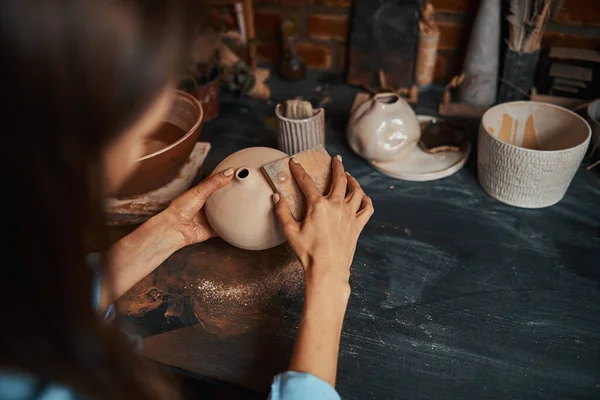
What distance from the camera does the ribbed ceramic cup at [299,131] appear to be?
1186 millimetres

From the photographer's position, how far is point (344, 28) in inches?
67.3

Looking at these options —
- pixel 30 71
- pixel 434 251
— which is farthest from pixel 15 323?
pixel 434 251

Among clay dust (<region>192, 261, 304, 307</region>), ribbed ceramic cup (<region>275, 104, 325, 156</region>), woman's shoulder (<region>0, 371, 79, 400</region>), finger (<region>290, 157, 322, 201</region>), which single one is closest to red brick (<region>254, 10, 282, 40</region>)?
ribbed ceramic cup (<region>275, 104, 325, 156</region>)

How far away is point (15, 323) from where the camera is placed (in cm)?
45

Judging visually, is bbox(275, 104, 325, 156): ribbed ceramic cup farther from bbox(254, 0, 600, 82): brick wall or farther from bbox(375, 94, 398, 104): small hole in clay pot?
bbox(254, 0, 600, 82): brick wall

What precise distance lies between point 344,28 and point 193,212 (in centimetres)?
103

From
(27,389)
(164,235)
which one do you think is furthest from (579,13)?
(27,389)

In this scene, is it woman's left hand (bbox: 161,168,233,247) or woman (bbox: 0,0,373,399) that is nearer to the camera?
woman (bbox: 0,0,373,399)

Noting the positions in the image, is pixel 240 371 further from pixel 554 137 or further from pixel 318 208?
pixel 554 137

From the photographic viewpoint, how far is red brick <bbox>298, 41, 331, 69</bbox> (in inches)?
70.5

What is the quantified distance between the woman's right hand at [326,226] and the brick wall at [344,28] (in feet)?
3.05

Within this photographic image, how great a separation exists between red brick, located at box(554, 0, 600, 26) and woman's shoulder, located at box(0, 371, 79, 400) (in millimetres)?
1622

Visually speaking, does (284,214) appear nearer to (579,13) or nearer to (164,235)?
(164,235)

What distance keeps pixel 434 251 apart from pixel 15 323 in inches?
33.4
